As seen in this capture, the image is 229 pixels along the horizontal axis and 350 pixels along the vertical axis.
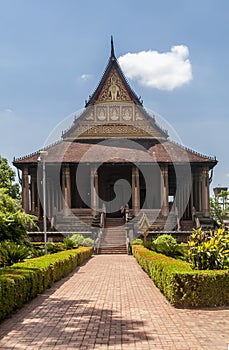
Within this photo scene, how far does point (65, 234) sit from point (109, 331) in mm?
22580

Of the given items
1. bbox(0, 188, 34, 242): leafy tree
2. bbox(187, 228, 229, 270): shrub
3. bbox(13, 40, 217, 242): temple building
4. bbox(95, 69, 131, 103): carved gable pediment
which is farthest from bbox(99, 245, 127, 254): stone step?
bbox(187, 228, 229, 270): shrub

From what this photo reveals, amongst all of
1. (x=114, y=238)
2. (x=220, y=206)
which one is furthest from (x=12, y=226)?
(x=220, y=206)

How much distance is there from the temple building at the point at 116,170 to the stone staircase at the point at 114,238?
3.77ft

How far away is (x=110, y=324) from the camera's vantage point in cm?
765

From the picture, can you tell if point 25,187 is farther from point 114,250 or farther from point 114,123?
point 114,250

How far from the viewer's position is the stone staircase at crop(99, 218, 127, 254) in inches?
1064

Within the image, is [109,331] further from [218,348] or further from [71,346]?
[218,348]

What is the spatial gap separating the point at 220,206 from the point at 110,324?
56.6 m

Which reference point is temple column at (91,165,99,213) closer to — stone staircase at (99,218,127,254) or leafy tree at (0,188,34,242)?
stone staircase at (99,218,127,254)

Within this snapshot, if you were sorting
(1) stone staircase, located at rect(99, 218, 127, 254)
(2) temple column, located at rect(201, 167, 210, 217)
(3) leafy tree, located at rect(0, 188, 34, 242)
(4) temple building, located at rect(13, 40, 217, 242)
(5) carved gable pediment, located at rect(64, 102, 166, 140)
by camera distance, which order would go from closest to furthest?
(3) leafy tree, located at rect(0, 188, 34, 242) < (1) stone staircase, located at rect(99, 218, 127, 254) < (4) temple building, located at rect(13, 40, 217, 242) < (2) temple column, located at rect(201, 167, 210, 217) < (5) carved gable pediment, located at rect(64, 102, 166, 140)

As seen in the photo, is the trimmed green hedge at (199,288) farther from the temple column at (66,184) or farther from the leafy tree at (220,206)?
the leafy tree at (220,206)

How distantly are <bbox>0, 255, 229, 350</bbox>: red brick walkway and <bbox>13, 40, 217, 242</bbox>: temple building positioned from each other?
22.0m

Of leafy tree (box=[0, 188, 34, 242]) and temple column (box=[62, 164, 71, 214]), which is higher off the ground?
temple column (box=[62, 164, 71, 214])

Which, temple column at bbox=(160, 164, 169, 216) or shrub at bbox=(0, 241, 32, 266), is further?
temple column at bbox=(160, 164, 169, 216)
